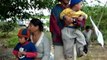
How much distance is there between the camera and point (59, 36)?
5.28m

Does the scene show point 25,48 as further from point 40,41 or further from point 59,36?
point 59,36

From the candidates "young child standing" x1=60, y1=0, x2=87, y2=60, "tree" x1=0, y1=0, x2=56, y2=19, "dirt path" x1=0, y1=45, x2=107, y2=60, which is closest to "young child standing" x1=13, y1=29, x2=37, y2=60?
"young child standing" x1=60, y1=0, x2=87, y2=60

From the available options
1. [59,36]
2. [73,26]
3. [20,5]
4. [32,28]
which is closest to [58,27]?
[59,36]

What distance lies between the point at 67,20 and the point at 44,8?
3546 millimetres

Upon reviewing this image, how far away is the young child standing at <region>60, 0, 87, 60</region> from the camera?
502cm

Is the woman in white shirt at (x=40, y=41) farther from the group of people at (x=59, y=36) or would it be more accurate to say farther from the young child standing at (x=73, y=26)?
the young child standing at (x=73, y=26)

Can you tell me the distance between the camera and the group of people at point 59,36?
5051 millimetres

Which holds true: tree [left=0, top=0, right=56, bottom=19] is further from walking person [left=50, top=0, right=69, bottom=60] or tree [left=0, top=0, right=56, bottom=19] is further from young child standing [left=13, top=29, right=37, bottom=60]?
young child standing [left=13, top=29, right=37, bottom=60]

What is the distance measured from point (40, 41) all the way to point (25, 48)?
0.26 meters

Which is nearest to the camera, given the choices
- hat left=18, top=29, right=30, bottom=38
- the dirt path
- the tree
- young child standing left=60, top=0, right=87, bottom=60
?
young child standing left=60, top=0, right=87, bottom=60

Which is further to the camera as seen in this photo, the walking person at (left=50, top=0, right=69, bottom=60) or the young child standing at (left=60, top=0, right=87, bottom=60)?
the walking person at (left=50, top=0, right=69, bottom=60)

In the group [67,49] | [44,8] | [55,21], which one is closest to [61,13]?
[55,21]

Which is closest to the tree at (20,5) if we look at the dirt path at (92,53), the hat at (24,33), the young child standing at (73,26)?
the dirt path at (92,53)

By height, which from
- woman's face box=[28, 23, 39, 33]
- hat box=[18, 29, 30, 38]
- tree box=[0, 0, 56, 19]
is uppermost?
tree box=[0, 0, 56, 19]
